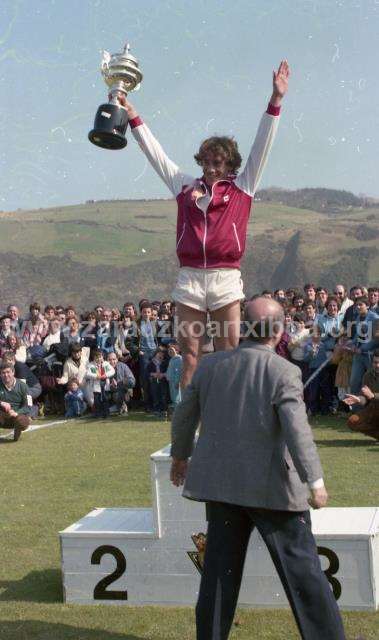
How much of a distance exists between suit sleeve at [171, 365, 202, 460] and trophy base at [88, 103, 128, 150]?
5.64 ft

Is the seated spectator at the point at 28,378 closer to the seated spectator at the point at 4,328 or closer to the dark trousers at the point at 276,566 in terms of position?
the seated spectator at the point at 4,328

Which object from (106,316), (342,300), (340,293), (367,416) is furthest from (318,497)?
(106,316)

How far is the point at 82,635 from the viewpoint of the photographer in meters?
5.00

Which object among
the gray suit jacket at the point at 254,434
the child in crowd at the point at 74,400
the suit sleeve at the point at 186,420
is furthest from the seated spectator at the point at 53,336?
the gray suit jacket at the point at 254,434

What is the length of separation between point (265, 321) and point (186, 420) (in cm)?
64

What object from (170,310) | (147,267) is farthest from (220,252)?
(147,267)

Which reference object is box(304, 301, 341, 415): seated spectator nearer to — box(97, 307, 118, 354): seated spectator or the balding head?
box(97, 307, 118, 354): seated spectator

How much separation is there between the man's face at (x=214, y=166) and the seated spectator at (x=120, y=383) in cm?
999

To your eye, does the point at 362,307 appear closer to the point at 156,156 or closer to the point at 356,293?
the point at 356,293

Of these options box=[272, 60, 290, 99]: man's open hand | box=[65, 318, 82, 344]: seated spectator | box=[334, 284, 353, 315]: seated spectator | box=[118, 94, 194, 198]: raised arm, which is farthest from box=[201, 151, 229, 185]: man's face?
box=[65, 318, 82, 344]: seated spectator

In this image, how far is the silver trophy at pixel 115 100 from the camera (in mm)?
5273

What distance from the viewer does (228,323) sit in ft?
17.2

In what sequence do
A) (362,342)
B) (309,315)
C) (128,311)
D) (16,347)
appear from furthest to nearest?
(16,347)
(128,311)
(309,315)
(362,342)

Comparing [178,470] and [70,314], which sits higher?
[70,314]
